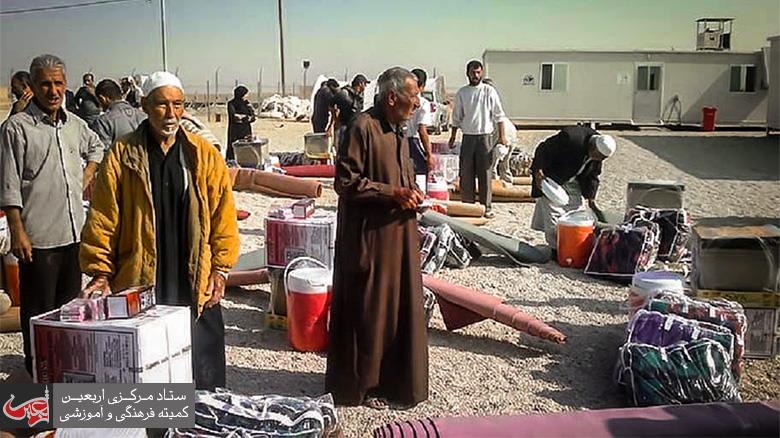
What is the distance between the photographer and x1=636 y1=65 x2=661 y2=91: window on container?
25188 millimetres

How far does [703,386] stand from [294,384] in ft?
7.33

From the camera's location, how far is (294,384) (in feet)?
15.5

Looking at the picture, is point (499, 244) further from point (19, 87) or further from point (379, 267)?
point (19, 87)

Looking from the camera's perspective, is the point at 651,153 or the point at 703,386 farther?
the point at 651,153

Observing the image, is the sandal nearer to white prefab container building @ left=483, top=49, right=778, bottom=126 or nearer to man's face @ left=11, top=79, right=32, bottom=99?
man's face @ left=11, top=79, right=32, bottom=99

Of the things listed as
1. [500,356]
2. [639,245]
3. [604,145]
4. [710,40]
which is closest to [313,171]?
[604,145]

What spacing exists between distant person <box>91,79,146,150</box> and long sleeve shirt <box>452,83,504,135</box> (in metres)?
4.21

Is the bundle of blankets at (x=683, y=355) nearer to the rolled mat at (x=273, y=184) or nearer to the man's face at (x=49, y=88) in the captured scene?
the man's face at (x=49, y=88)

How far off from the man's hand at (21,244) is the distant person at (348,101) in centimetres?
885

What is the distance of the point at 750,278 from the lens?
5168 millimetres

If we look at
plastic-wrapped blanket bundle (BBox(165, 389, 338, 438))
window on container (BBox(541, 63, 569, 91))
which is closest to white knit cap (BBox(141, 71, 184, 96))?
plastic-wrapped blanket bundle (BBox(165, 389, 338, 438))

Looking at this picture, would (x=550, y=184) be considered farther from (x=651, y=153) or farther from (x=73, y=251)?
(x=651, y=153)

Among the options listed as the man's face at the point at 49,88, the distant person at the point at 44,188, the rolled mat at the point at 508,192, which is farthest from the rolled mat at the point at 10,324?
the rolled mat at the point at 508,192

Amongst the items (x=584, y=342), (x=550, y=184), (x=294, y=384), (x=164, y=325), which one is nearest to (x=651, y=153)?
(x=550, y=184)
